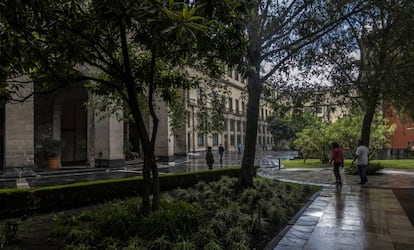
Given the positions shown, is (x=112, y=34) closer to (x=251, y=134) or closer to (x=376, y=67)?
(x=251, y=134)


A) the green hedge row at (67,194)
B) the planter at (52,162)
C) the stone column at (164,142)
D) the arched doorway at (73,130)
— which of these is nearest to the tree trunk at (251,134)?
the green hedge row at (67,194)

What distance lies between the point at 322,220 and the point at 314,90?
5.39 meters

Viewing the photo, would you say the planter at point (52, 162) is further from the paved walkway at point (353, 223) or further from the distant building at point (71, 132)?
the paved walkway at point (353, 223)

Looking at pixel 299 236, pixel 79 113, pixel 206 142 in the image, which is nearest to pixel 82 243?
pixel 299 236

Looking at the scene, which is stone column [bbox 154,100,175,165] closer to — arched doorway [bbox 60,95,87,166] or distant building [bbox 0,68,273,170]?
distant building [bbox 0,68,273,170]

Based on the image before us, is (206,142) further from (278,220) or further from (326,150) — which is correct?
(278,220)

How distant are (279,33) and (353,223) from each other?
5969 millimetres

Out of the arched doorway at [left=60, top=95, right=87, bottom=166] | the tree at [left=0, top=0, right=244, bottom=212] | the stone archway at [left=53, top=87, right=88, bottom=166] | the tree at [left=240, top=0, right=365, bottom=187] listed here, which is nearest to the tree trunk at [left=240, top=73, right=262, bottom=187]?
the tree at [left=240, top=0, right=365, bottom=187]

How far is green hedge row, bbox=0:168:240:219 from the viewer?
24.6ft

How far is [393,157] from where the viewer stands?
29203 mm

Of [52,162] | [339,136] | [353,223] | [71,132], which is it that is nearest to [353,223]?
[353,223]

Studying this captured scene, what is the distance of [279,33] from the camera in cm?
976

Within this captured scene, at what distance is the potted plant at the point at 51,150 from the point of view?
787 inches

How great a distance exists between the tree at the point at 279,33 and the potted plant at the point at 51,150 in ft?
48.8
